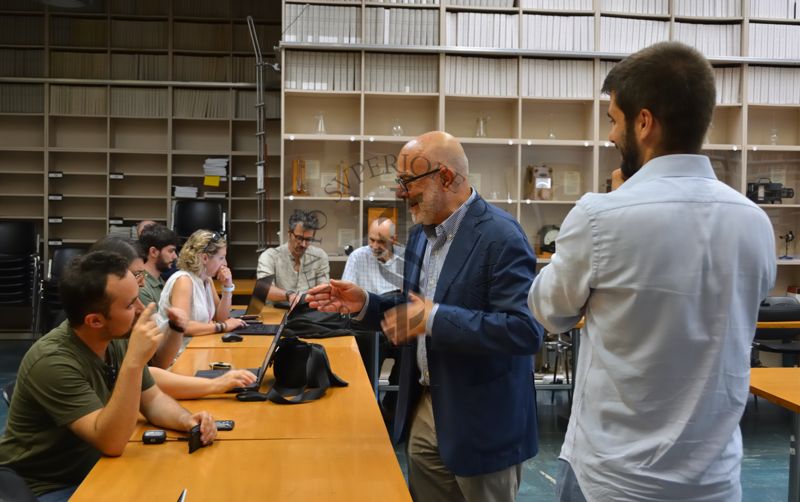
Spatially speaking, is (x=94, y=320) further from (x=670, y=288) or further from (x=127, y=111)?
(x=127, y=111)

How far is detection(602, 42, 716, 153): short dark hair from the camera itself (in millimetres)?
1213

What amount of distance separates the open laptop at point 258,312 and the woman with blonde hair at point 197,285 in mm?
88

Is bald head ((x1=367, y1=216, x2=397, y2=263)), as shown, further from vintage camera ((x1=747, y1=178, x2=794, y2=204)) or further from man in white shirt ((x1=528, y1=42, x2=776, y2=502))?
vintage camera ((x1=747, y1=178, x2=794, y2=204))

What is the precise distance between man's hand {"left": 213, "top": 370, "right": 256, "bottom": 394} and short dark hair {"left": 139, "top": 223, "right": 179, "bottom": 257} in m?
1.79

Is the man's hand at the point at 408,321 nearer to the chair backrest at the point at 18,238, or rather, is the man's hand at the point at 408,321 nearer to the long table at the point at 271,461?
the long table at the point at 271,461

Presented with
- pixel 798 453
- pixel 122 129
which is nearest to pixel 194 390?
pixel 798 453

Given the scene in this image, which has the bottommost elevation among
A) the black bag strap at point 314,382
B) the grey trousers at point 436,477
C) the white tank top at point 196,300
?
the grey trousers at point 436,477

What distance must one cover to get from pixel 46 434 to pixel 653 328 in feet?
5.72

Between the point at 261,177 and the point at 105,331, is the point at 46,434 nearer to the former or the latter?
the point at 105,331

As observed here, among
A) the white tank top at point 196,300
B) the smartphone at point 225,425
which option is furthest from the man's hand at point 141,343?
the white tank top at point 196,300

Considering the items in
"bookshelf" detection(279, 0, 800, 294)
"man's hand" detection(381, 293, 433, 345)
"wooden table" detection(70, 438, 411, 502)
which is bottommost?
"wooden table" detection(70, 438, 411, 502)

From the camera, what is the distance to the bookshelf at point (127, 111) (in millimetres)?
8719

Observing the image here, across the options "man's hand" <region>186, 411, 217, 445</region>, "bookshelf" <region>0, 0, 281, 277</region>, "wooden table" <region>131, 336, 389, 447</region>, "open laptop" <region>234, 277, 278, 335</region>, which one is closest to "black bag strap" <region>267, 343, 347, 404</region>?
"wooden table" <region>131, 336, 389, 447</region>

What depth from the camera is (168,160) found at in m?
8.66
